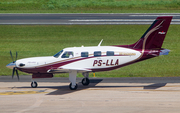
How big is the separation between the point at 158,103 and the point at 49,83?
9372mm

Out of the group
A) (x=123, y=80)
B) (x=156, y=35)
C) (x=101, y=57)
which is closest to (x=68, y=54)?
(x=101, y=57)

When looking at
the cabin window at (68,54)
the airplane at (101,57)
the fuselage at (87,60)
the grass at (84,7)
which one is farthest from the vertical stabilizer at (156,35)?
the grass at (84,7)

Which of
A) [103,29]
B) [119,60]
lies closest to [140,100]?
[119,60]

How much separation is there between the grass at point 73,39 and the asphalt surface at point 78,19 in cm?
159

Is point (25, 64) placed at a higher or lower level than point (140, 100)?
higher

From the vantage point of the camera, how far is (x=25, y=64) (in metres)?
19.9

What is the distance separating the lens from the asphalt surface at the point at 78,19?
42.0 m

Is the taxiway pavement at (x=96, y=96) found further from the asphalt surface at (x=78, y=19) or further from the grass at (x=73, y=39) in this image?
the asphalt surface at (x=78, y=19)

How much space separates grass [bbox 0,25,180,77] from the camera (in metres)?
28.0

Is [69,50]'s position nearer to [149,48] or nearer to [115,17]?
[149,48]

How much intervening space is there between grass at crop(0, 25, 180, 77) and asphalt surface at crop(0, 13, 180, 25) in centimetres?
159

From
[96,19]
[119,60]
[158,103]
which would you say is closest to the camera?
[158,103]

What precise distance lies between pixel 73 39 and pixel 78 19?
823cm

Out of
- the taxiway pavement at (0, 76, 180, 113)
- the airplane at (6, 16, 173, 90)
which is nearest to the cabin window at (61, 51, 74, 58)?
the airplane at (6, 16, 173, 90)
